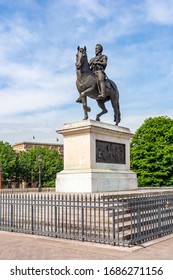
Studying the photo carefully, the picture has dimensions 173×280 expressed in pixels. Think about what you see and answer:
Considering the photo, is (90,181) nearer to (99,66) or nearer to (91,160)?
(91,160)

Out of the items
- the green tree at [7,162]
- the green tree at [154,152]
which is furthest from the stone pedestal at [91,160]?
the green tree at [7,162]

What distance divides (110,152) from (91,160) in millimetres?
1717

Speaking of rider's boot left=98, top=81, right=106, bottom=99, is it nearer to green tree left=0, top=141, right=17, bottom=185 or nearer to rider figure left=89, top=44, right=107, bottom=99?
rider figure left=89, top=44, right=107, bottom=99

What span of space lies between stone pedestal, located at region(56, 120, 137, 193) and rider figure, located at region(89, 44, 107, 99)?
5.84 ft

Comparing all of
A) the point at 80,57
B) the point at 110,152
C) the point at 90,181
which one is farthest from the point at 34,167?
the point at 90,181

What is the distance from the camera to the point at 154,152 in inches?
1615

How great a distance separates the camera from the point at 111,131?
1694 centimetres

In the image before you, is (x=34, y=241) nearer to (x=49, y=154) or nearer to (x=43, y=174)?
(x=43, y=174)

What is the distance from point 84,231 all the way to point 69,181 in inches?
189

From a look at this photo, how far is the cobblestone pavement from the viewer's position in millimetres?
8445

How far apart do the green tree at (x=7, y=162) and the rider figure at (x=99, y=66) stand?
50047 millimetres

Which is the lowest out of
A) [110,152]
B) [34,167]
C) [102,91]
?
[34,167]

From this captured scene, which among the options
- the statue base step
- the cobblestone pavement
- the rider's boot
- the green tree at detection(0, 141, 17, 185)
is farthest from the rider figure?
the green tree at detection(0, 141, 17, 185)
